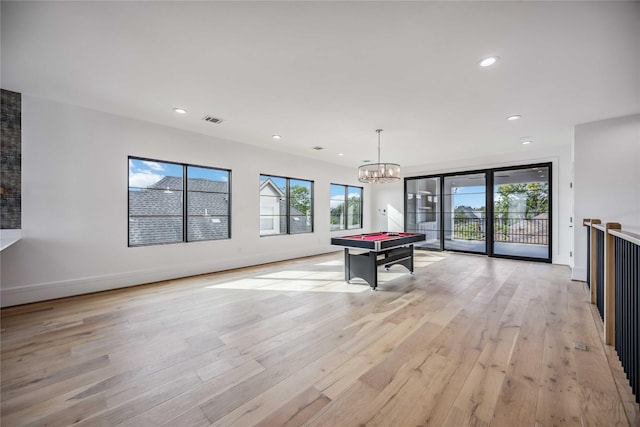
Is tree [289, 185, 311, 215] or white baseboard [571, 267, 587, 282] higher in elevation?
A: tree [289, 185, 311, 215]

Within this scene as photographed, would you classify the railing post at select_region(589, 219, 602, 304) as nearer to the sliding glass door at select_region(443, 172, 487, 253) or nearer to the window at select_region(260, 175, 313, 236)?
the sliding glass door at select_region(443, 172, 487, 253)

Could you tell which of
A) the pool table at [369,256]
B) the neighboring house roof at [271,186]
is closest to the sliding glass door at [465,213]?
the pool table at [369,256]

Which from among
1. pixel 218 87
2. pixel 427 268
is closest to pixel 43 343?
pixel 218 87

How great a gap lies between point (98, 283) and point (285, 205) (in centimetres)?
383

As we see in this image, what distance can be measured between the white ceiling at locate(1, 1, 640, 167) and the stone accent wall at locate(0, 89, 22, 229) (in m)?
0.23

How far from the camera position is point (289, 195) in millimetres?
6629

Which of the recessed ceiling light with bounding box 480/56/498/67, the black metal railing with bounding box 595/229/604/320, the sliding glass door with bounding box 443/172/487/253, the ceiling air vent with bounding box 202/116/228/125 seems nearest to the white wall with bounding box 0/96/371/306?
the ceiling air vent with bounding box 202/116/228/125

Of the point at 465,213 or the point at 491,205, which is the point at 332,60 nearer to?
the point at 491,205

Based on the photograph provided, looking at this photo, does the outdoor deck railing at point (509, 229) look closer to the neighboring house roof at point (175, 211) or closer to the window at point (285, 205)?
the window at point (285, 205)

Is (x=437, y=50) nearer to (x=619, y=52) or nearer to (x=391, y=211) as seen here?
(x=619, y=52)

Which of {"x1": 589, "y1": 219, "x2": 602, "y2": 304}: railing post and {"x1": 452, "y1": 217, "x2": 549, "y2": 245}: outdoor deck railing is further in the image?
{"x1": 452, "y1": 217, "x2": 549, "y2": 245}: outdoor deck railing

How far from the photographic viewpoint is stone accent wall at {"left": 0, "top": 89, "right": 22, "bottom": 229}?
3170 millimetres

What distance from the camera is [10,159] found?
3223mm

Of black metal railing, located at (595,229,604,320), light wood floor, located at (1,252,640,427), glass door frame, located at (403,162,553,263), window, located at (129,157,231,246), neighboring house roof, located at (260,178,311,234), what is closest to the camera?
light wood floor, located at (1,252,640,427)
